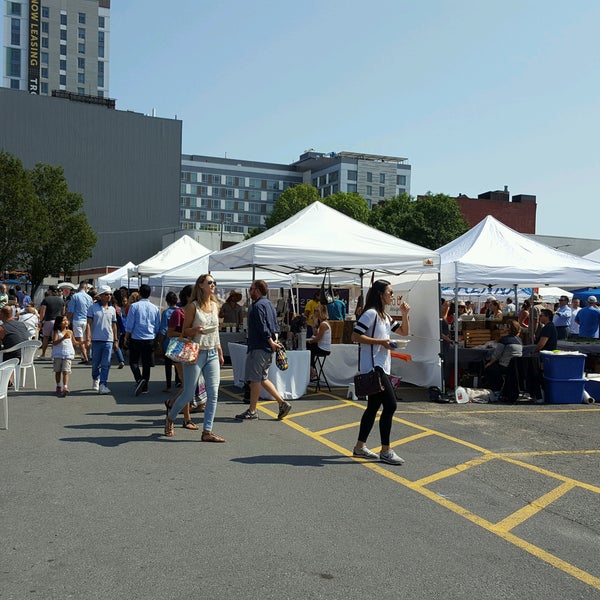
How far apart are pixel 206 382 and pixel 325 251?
454 centimetres

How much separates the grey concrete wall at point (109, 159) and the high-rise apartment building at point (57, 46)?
2963cm

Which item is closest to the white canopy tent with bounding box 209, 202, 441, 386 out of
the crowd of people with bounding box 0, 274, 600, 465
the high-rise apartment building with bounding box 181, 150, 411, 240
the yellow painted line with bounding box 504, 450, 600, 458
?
the crowd of people with bounding box 0, 274, 600, 465

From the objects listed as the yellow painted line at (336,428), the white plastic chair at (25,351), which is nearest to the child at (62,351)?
the white plastic chair at (25,351)

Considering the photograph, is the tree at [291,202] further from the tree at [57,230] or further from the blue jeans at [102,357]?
the blue jeans at [102,357]

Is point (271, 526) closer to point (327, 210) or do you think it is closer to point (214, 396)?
point (214, 396)

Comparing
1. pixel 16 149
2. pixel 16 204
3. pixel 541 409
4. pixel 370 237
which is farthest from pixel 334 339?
pixel 16 149

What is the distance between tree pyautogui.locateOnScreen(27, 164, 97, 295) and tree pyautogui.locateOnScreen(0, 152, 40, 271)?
2.74 meters

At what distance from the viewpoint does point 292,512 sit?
491cm

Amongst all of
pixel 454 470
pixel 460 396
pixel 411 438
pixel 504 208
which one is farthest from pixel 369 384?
pixel 504 208

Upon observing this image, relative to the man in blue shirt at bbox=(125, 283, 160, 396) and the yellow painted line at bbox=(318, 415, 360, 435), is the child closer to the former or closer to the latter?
the man in blue shirt at bbox=(125, 283, 160, 396)

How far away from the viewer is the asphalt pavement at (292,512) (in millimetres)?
3703

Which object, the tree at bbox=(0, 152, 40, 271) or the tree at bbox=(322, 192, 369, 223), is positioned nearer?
the tree at bbox=(0, 152, 40, 271)

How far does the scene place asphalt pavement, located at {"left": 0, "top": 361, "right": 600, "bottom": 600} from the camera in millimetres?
3703

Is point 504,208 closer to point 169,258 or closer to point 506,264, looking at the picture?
point 169,258
